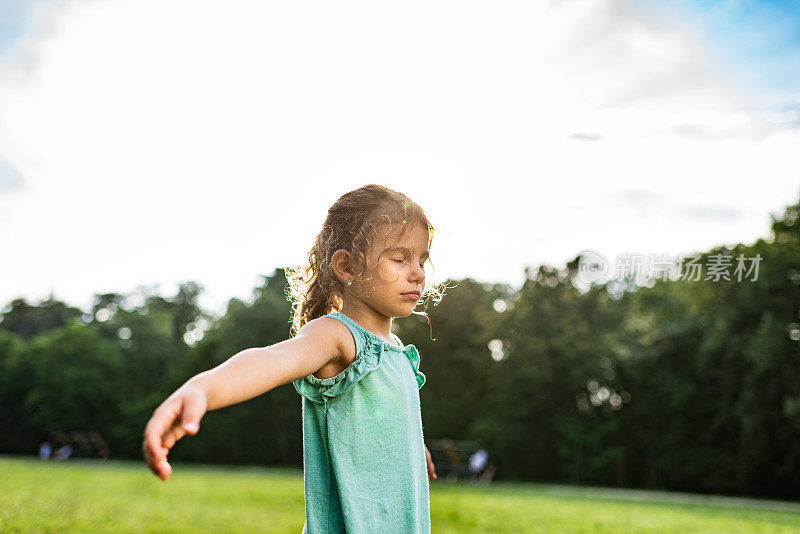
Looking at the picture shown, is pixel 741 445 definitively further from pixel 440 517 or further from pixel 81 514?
pixel 81 514

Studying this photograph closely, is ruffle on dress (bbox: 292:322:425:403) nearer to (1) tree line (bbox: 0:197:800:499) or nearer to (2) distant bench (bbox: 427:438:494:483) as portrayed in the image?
(1) tree line (bbox: 0:197:800:499)

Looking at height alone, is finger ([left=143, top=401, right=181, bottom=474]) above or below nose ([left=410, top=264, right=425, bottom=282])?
below

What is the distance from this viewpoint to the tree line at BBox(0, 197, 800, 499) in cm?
2434

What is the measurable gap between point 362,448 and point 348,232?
64 centimetres

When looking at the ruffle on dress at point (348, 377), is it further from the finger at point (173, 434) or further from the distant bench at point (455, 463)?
the distant bench at point (455, 463)

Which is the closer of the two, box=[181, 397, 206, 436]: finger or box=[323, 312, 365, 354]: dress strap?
box=[181, 397, 206, 436]: finger

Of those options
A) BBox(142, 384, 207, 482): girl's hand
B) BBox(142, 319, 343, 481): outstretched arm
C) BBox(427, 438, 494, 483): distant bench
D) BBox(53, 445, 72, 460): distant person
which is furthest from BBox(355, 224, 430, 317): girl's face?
BBox(53, 445, 72, 460): distant person

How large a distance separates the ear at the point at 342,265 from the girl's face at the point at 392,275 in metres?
0.05

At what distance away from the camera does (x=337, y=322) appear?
2.05 meters

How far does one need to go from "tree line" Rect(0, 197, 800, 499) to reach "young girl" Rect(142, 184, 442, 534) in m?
21.2

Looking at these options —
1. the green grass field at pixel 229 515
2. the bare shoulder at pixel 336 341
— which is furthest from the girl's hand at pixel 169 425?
the green grass field at pixel 229 515

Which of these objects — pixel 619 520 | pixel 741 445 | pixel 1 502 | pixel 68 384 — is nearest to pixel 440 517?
pixel 619 520

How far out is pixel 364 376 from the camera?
2.05m

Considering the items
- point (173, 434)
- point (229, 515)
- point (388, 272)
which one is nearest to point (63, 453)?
point (229, 515)
